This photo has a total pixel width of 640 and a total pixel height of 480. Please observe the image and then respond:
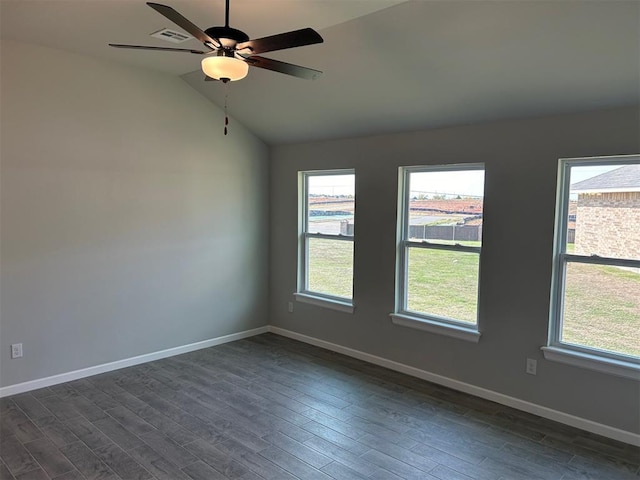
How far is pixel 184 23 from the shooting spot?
197 centimetres

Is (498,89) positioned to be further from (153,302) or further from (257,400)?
(153,302)

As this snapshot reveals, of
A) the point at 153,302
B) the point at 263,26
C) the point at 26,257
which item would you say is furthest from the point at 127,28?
the point at 153,302

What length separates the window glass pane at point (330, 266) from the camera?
4887mm

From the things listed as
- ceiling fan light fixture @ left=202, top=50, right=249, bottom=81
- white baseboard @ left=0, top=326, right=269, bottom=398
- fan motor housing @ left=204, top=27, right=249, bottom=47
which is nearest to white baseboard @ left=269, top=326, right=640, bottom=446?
white baseboard @ left=0, top=326, right=269, bottom=398

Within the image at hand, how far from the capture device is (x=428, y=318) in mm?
4180

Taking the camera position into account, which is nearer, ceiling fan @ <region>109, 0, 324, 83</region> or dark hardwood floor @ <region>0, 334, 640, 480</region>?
ceiling fan @ <region>109, 0, 324, 83</region>

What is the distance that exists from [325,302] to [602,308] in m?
2.66

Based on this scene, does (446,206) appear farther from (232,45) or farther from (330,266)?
(232,45)

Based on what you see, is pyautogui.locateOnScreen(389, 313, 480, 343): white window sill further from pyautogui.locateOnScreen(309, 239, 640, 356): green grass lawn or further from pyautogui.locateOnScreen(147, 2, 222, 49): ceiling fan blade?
pyautogui.locateOnScreen(147, 2, 222, 49): ceiling fan blade

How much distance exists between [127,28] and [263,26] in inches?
39.6

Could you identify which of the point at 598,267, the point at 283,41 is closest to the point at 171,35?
the point at 283,41

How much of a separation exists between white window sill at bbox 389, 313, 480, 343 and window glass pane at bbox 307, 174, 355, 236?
1.10m

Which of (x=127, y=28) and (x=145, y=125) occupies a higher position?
(x=127, y=28)

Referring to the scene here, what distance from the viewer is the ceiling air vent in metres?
3.22
